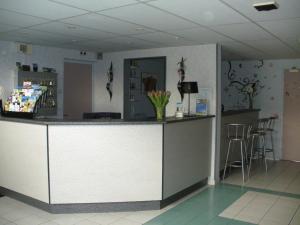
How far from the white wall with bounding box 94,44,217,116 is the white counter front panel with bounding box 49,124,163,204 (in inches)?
65.7

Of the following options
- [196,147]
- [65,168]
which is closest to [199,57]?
[196,147]

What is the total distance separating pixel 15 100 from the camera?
13.8 ft

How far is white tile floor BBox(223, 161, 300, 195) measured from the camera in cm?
495

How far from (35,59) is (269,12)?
4.00 m

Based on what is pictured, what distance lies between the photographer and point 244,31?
400 centimetres

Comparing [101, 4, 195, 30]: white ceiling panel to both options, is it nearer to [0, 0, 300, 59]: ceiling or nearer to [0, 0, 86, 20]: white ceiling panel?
[0, 0, 300, 59]: ceiling

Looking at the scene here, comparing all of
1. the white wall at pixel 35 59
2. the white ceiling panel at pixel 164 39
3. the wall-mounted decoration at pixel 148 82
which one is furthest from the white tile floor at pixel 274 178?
the white wall at pixel 35 59

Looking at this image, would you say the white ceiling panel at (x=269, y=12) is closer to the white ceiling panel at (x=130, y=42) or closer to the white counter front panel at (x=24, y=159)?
the white ceiling panel at (x=130, y=42)

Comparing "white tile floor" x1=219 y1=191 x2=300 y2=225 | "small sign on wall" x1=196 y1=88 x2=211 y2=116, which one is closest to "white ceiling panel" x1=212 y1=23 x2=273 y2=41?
"small sign on wall" x1=196 y1=88 x2=211 y2=116

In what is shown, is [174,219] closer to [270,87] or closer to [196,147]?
[196,147]

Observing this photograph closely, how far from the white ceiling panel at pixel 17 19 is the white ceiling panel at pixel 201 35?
1.74 meters

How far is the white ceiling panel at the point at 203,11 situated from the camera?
9.23ft

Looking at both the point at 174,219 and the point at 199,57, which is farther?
the point at 199,57

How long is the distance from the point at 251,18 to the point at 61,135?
2.50 meters
